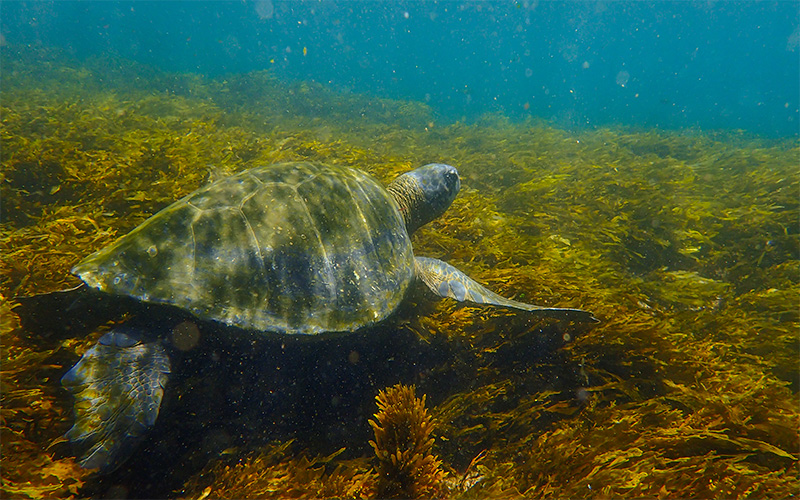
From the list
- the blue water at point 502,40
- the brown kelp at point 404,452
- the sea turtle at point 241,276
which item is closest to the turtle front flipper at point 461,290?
the sea turtle at point 241,276

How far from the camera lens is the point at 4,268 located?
2.55 m

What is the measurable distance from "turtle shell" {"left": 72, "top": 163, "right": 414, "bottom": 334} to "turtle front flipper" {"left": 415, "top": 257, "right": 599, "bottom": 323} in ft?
0.70

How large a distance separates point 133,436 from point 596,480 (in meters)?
2.72

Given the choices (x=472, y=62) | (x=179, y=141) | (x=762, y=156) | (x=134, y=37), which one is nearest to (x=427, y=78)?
(x=472, y=62)

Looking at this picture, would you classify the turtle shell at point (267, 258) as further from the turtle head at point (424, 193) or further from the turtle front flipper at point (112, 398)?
the turtle head at point (424, 193)

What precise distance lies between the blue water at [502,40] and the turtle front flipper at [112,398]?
2322 inches

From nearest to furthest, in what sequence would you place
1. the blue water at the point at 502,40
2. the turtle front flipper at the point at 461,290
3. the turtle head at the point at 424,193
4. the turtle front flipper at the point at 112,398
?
the turtle front flipper at the point at 112,398 < the turtle front flipper at the point at 461,290 < the turtle head at the point at 424,193 < the blue water at the point at 502,40

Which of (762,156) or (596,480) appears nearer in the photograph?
(596,480)

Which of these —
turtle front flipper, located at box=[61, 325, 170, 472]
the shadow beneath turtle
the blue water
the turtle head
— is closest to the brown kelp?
the shadow beneath turtle

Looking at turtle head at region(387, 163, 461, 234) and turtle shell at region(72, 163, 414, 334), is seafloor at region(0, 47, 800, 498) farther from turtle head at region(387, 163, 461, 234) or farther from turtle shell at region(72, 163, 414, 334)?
turtle shell at region(72, 163, 414, 334)

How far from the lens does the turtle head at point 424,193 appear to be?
13.1ft

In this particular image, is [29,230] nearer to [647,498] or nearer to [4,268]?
[4,268]

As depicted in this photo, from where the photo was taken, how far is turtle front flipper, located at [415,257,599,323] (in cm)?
248

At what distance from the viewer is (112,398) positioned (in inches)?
71.7
